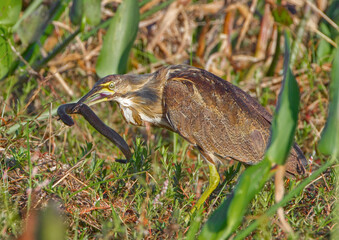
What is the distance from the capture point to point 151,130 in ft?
15.3

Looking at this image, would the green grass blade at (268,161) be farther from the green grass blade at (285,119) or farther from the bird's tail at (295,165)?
the bird's tail at (295,165)

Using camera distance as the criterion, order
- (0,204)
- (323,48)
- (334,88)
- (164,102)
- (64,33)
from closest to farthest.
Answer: (334,88) → (0,204) → (164,102) → (323,48) → (64,33)

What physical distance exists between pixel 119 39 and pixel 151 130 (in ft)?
3.17

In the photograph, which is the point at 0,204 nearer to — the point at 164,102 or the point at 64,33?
the point at 164,102

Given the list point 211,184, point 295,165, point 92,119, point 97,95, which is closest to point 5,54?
point 97,95

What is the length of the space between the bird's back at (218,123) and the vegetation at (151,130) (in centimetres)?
17

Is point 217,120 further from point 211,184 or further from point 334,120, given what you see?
point 334,120

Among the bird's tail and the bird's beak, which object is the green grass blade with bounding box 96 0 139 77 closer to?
the bird's beak

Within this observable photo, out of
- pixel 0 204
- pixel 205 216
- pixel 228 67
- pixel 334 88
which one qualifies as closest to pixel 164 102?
pixel 205 216

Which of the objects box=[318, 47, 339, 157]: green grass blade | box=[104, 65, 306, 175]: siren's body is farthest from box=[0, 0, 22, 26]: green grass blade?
box=[318, 47, 339, 157]: green grass blade

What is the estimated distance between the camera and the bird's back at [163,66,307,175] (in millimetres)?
3316

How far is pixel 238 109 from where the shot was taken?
10.9ft

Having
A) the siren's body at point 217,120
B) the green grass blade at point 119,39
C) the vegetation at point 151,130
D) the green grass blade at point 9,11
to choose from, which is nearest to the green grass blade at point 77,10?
the vegetation at point 151,130

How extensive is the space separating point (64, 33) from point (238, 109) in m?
2.82
